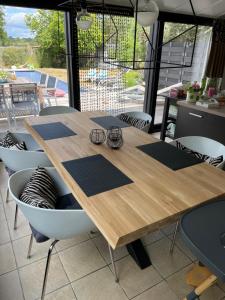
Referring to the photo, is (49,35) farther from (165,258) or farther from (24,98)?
(165,258)

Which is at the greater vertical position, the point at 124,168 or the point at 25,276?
the point at 124,168

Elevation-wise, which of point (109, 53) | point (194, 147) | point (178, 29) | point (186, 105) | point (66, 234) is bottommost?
point (66, 234)

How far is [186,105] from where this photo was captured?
294 centimetres

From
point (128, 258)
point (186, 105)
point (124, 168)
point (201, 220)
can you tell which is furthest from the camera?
point (186, 105)

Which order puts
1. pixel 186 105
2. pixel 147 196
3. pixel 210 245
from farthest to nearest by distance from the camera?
pixel 186 105
pixel 147 196
pixel 210 245

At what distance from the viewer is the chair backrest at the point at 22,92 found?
2963mm

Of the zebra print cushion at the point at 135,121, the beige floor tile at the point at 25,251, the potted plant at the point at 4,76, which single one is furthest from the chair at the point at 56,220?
the potted plant at the point at 4,76

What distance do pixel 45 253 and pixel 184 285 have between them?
1.01 meters

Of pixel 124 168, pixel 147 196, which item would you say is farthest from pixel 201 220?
pixel 124 168

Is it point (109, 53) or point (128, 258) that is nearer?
point (128, 258)

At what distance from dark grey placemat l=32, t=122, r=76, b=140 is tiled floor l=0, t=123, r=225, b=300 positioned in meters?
0.84

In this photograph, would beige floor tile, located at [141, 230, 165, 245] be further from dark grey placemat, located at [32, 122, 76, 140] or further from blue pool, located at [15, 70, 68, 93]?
blue pool, located at [15, 70, 68, 93]

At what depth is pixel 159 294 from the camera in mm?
1479

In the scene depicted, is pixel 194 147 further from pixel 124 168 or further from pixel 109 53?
pixel 109 53
